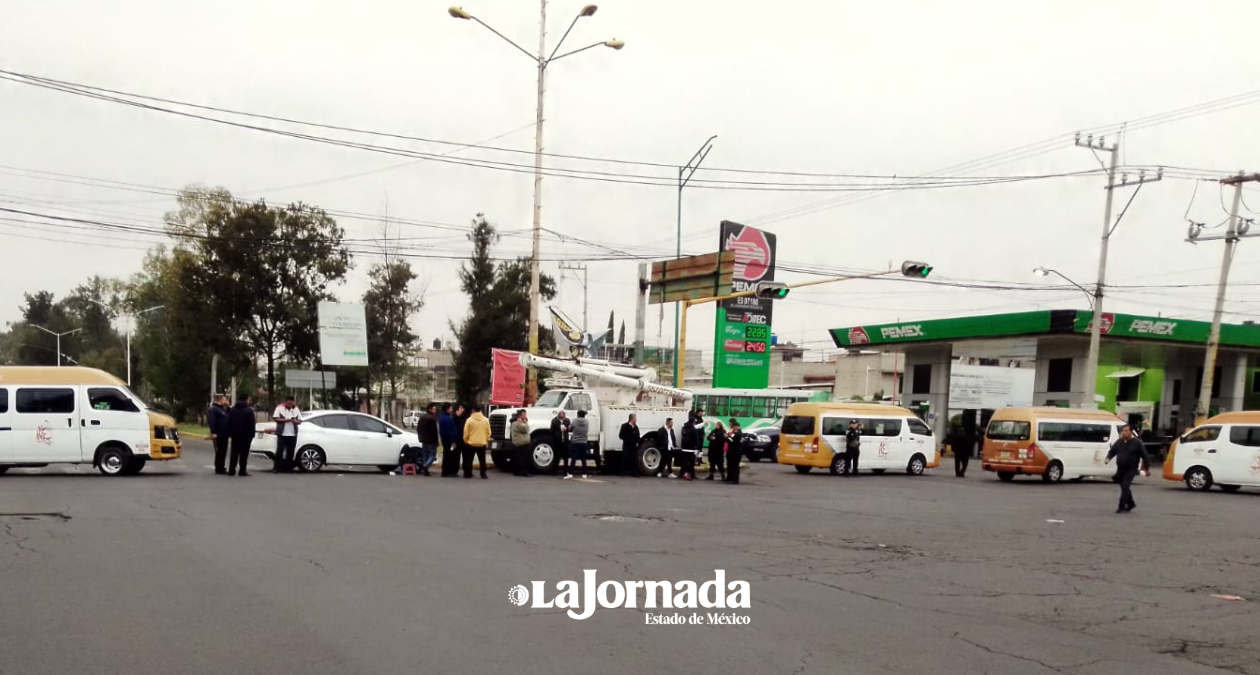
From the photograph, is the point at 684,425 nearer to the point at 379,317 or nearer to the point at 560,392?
the point at 560,392

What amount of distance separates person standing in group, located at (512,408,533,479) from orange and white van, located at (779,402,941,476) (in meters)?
9.15

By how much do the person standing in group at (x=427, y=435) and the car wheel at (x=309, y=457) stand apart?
220 cm

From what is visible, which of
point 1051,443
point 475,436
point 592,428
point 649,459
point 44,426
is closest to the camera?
point 44,426

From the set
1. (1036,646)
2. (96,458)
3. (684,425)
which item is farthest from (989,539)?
(96,458)

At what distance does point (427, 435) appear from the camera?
78.4 feet

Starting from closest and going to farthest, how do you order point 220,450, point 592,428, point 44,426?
point 44,426 → point 220,450 → point 592,428

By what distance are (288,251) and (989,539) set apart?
37299mm

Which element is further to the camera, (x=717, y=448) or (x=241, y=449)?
(x=717, y=448)

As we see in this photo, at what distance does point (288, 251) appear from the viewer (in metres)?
45.0

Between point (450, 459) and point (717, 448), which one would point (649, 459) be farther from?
point (450, 459)

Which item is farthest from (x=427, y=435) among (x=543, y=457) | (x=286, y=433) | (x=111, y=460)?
(x=111, y=460)

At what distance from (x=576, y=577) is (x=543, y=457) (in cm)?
1577

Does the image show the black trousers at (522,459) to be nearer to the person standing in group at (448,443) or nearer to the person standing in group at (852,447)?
the person standing in group at (448,443)

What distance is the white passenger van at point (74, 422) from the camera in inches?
813
